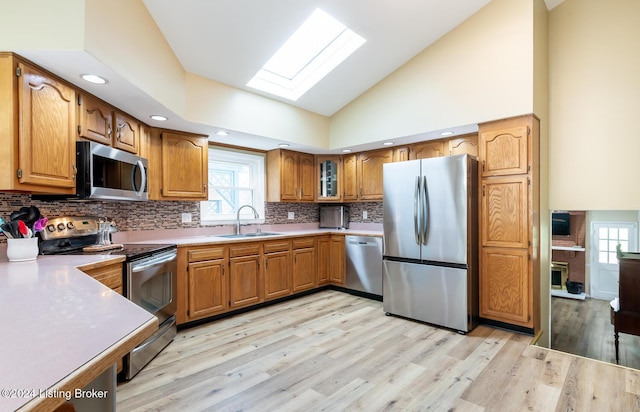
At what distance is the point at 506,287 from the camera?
3105mm

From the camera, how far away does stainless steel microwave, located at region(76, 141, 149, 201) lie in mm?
2240

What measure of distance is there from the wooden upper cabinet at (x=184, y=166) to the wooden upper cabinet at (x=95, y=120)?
0.75m

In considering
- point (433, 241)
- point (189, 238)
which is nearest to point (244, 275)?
point (189, 238)

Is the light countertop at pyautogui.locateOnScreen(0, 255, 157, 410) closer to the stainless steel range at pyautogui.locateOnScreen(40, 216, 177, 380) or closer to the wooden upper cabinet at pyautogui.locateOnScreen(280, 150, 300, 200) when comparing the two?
the stainless steel range at pyautogui.locateOnScreen(40, 216, 177, 380)

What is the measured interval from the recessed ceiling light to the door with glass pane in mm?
6369

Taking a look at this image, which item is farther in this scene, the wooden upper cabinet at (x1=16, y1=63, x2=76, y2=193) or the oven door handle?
the oven door handle

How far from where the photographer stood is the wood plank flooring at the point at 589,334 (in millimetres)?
3268

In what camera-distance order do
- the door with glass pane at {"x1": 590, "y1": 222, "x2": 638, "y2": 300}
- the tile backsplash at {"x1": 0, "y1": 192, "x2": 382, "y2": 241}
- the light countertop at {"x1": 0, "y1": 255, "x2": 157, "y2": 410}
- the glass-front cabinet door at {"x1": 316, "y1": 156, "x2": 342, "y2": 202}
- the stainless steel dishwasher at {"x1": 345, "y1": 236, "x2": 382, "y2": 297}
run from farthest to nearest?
the glass-front cabinet door at {"x1": 316, "y1": 156, "x2": 342, "y2": 202} → the door with glass pane at {"x1": 590, "y1": 222, "x2": 638, "y2": 300} → the stainless steel dishwasher at {"x1": 345, "y1": 236, "x2": 382, "y2": 297} → the tile backsplash at {"x1": 0, "y1": 192, "x2": 382, "y2": 241} → the light countertop at {"x1": 0, "y1": 255, "x2": 157, "y2": 410}

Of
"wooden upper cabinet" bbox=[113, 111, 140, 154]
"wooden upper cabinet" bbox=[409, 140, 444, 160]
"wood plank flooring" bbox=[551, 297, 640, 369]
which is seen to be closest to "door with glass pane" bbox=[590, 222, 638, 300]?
"wood plank flooring" bbox=[551, 297, 640, 369]

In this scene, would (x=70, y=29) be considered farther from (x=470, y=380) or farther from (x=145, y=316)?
(x=470, y=380)

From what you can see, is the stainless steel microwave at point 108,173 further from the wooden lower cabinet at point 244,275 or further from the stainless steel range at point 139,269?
the wooden lower cabinet at point 244,275

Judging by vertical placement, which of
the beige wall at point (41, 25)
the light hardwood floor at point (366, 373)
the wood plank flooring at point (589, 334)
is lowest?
the wood plank flooring at point (589, 334)

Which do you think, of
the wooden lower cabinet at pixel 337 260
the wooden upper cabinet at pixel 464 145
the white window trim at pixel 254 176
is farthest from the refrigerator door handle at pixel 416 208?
the white window trim at pixel 254 176

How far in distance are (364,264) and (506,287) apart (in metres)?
1.62
